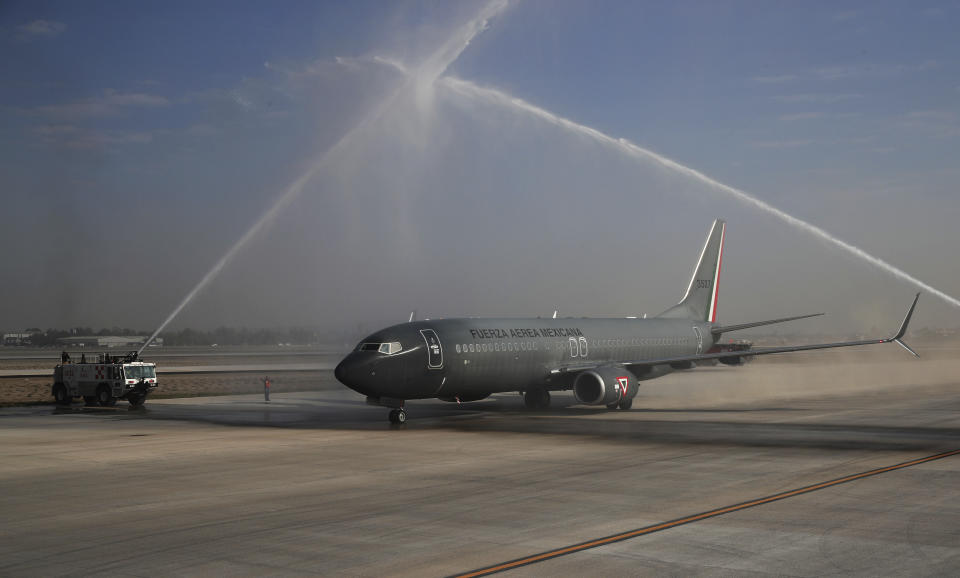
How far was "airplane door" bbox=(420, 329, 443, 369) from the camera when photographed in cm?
3475

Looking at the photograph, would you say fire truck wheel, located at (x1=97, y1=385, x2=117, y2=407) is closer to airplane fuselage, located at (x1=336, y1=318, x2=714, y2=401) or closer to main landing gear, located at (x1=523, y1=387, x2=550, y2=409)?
airplane fuselage, located at (x1=336, y1=318, x2=714, y2=401)

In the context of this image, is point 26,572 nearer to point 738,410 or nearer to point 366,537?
point 366,537

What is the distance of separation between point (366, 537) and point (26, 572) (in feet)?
15.9

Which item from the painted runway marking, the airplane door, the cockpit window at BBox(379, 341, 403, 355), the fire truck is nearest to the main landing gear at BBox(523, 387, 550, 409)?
the airplane door

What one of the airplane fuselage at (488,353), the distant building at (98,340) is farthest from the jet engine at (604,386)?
the distant building at (98,340)

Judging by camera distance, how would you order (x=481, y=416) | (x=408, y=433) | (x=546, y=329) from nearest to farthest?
(x=408, y=433), (x=481, y=416), (x=546, y=329)

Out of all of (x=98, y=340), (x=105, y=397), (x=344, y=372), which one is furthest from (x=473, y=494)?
(x=98, y=340)

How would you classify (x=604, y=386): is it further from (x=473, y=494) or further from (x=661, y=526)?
(x=661, y=526)

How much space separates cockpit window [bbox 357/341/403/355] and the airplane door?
4.54 feet

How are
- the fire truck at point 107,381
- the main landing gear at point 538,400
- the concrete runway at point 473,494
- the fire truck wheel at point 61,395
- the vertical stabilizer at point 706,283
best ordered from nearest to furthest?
1. the concrete runway at point 473,494
2. the main landing gear at point 538,400
3. the fire truck at point 107,381
4. the fire truck wheel at point 61,395
5. the vertical stabilizer at point 706,283

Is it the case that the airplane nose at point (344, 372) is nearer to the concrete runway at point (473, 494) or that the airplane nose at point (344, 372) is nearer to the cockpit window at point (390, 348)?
the cockpit window at point (390, 348)

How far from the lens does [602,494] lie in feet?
58.6

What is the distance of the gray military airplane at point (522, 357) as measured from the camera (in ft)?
111

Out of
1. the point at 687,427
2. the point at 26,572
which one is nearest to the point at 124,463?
the point at 26,572
